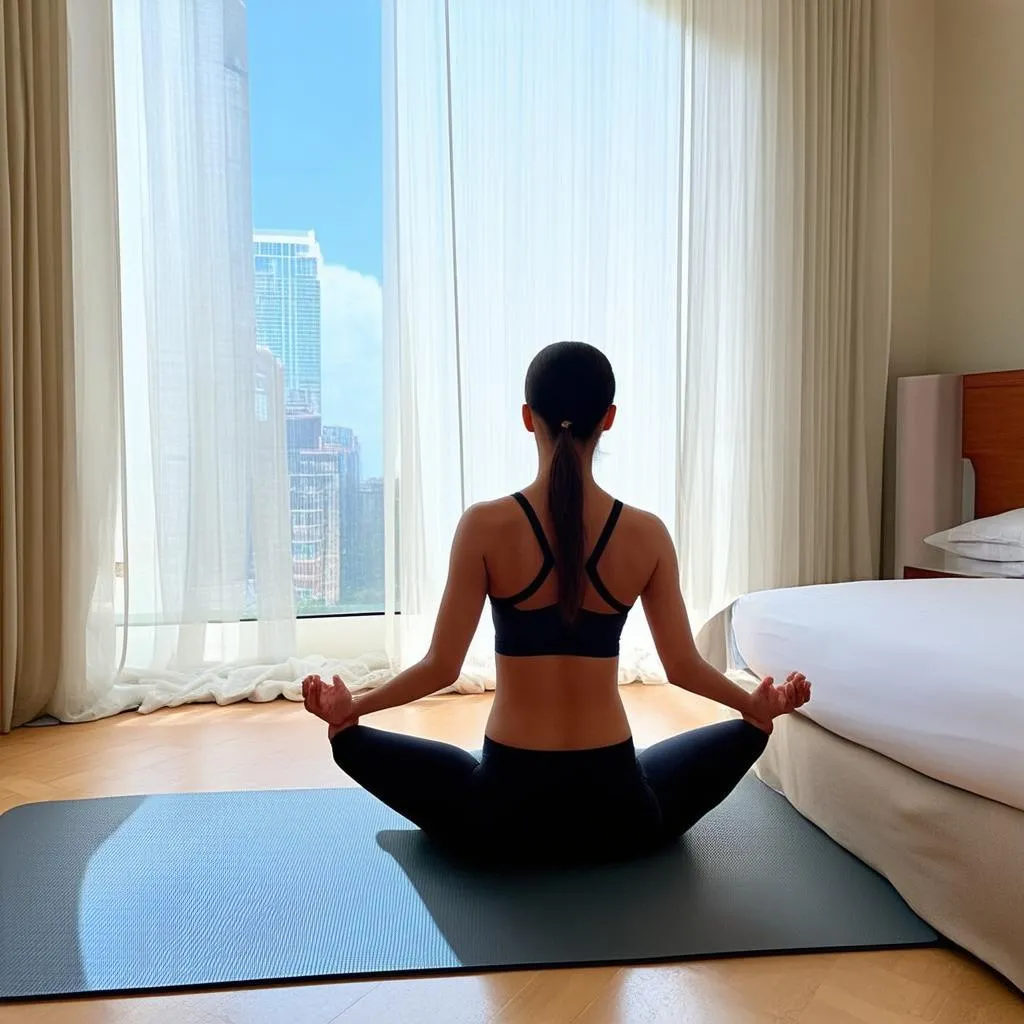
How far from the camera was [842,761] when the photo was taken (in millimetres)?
1918

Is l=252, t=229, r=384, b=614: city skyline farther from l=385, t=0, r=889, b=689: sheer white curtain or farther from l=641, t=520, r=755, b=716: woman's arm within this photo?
l=641, t=520, r=755, b=716: woman's arm

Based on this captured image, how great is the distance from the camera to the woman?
5.67 ft

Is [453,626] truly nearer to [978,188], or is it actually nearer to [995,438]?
[995,438]

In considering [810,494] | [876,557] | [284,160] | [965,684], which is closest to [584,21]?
[284,160]

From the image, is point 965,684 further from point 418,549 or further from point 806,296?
point 806,296

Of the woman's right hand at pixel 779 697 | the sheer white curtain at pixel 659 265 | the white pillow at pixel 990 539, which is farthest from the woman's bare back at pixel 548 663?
the white pillow at pixel 990 539

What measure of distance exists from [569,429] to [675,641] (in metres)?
0.45

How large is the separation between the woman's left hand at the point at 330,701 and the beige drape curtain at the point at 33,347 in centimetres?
159

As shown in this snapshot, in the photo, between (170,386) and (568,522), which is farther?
(170,386)

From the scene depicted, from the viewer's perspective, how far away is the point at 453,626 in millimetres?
1777

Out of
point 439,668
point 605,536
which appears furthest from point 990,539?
point 439,668

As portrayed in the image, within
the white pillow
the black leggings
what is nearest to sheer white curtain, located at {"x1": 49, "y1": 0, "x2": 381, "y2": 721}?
the black leggings

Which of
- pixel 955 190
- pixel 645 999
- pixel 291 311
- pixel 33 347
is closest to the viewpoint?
pixel 645 999

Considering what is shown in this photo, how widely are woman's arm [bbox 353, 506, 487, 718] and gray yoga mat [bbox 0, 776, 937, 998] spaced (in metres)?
0.35
